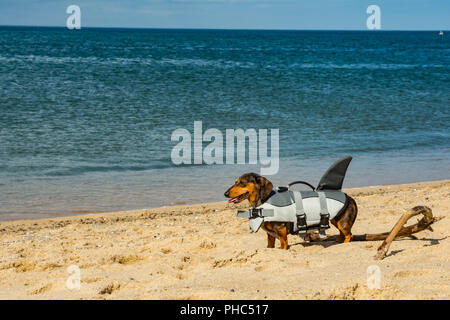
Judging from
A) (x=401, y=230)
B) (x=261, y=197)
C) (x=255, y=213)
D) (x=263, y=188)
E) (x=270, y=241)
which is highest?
(x=263, y=188)

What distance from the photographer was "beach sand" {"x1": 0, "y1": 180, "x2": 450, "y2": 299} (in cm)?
470

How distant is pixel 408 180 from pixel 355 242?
6833 mm

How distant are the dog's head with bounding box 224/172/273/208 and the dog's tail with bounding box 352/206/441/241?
4.16 feet

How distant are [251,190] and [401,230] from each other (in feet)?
5.94

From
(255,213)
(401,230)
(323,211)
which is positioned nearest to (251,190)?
(255,213)

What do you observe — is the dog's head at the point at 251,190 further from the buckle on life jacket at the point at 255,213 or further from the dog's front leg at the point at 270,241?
the dog's front leg at the point at 270,241

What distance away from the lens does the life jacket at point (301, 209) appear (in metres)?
5.98

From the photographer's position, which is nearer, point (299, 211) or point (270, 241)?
point (299, 211)

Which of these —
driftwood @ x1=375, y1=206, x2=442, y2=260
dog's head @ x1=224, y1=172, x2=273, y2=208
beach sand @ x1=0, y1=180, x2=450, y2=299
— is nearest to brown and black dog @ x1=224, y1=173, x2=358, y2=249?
dog's head @ x1=224, y1=172, x2=273, y2=208

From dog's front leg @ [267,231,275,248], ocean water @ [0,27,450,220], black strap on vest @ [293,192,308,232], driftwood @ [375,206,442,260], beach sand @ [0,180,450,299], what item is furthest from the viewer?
ocean water @ [0,27,450,220]

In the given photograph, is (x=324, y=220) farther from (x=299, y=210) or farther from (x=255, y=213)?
(x=255, y=213)

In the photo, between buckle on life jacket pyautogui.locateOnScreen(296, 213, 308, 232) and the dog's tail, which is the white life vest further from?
the dog's tail

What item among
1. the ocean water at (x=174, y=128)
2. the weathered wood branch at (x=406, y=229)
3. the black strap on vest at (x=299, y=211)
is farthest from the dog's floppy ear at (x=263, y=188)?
the ocean water at (x=174, y=128)

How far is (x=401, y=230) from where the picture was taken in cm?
622
